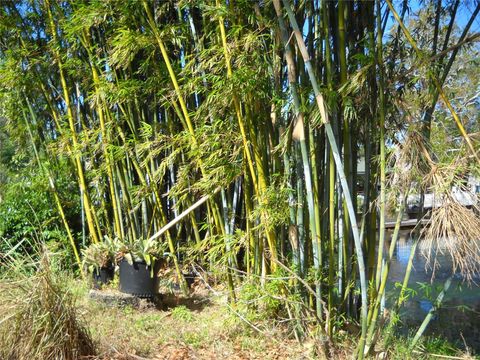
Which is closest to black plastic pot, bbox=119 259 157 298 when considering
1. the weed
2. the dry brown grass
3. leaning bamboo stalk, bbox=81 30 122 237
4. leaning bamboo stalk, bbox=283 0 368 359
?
the weed

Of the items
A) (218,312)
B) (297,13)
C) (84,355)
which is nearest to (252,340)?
(218,312)

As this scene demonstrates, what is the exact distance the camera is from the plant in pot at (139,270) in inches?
174

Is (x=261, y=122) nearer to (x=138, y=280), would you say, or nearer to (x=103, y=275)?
(x=138, y=280)

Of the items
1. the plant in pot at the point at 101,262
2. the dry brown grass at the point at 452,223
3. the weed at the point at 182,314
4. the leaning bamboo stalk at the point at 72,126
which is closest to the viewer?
the dry brown grass at the point at 452,223

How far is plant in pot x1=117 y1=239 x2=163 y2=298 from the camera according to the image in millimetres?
4414

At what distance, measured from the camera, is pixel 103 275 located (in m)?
4.91

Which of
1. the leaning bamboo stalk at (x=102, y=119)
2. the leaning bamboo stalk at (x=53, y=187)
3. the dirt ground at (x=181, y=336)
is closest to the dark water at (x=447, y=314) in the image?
the dirt ground at (x=181, y=336)

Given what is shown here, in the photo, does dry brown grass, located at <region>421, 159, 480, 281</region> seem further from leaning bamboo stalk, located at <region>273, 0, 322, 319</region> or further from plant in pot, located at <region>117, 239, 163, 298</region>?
plant in pot, located at <region>117, 239, 163, 298</region>

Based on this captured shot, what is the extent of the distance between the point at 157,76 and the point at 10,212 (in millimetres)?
2916

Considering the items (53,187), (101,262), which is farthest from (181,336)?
(53,187)

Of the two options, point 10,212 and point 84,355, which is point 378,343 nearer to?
point 84,355

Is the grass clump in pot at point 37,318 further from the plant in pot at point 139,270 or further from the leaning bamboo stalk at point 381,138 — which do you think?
the leaning bamboo stalk at point 381,138

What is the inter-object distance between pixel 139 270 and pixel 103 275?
672 mm

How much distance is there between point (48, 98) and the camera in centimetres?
548
